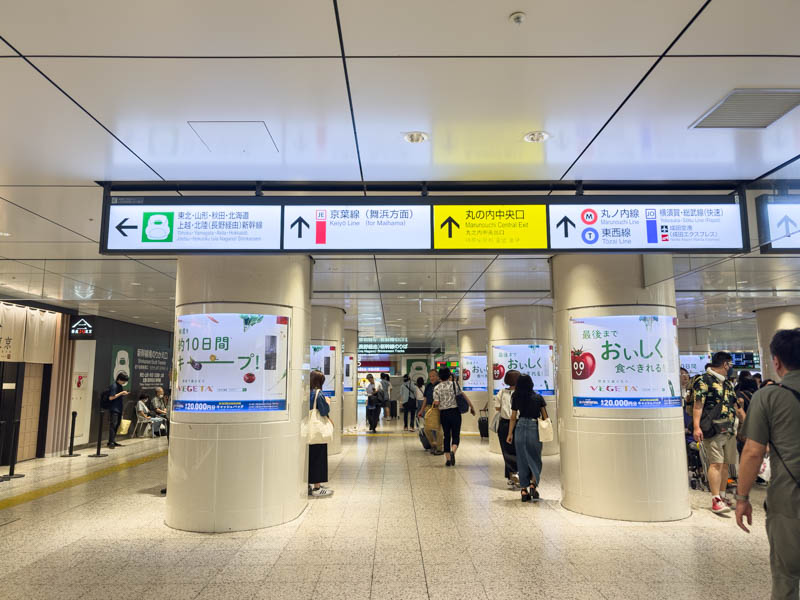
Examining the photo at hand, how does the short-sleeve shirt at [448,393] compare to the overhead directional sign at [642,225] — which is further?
the short-sleeve shirt at [448,393]

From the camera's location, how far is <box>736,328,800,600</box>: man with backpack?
260cm

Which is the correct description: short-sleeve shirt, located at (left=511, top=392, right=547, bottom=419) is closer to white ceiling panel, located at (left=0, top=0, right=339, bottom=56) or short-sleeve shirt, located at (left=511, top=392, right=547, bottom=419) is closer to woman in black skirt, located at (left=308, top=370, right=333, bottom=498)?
woman in black skirt, located at (left=308, top=370, right=333, bottom=498)

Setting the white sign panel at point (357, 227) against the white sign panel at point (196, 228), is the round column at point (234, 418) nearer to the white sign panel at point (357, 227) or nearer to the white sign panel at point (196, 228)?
the white sign panel at point (196, 228)

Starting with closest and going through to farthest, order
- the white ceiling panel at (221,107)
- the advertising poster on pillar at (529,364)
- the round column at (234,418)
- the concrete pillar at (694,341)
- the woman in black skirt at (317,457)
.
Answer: the white ceiling panel at (221,107), the round column at (234,418), the woman in black skirt at (317,457), the advertising poster on pillar at (529,364), the concrete pillar at (694,341)

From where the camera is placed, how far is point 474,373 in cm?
1491

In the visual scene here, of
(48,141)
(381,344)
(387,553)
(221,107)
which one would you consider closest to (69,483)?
(387,553)

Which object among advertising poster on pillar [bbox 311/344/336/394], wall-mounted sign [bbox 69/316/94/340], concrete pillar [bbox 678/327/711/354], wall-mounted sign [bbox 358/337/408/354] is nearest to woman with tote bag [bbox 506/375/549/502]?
advertising poster on pillar [bbox 311/344/336/394]

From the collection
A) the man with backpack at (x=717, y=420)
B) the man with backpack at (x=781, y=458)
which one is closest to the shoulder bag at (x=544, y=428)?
the man with backpack at (x=717, y=420)

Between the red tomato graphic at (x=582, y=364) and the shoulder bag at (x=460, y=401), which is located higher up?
the red tomato graphic at (x=582, y=364)

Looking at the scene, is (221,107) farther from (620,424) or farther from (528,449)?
(528,449)

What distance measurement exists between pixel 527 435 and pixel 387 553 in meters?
2.54

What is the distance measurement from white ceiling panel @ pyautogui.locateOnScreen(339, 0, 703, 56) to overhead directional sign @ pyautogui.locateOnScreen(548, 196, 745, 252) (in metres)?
1.54

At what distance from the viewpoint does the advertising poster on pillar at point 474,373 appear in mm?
14727

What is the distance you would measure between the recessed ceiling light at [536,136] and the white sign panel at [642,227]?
58 centimetres
